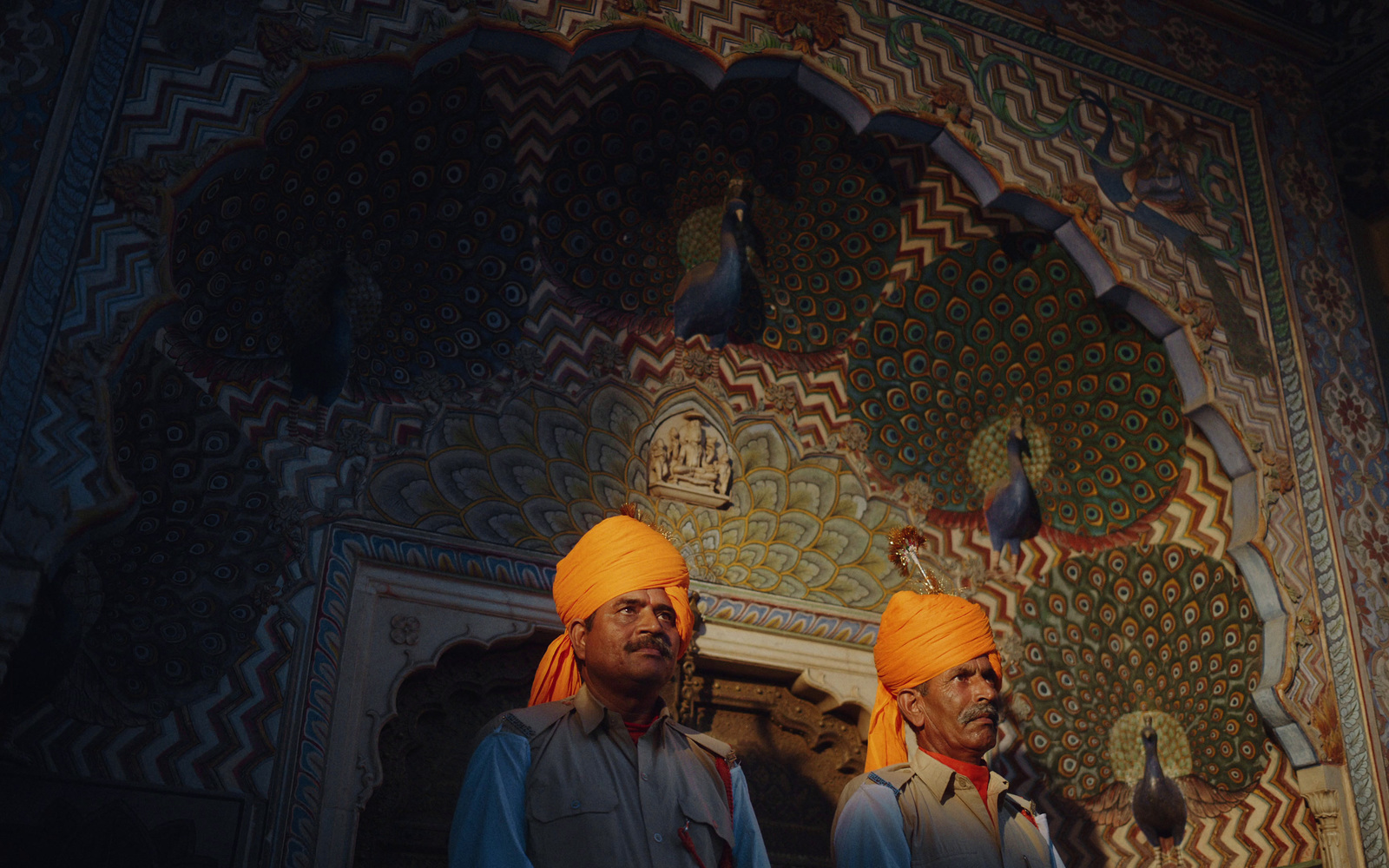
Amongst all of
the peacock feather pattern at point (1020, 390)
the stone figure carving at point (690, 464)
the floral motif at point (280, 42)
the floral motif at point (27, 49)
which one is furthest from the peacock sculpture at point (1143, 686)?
the floral motif at point (27, 49)

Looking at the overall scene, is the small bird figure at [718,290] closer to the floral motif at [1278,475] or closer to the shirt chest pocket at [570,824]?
the floral motif at [1278,475]

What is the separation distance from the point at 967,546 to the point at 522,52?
259 centimetres

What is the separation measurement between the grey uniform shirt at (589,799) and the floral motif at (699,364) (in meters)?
2.23

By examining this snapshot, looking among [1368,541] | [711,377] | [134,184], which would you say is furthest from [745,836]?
[1368,541]

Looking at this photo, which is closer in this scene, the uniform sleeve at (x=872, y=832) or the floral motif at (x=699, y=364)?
the uniform sleeve at (x=872, y=832)

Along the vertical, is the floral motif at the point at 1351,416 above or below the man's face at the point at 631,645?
above

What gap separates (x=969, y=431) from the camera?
5.02 metres

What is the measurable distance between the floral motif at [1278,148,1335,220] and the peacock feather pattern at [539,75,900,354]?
1.86m

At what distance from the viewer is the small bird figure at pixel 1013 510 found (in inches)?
194

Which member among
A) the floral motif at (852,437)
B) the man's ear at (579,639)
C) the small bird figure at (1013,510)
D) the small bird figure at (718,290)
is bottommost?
the man's ear at (579,639)

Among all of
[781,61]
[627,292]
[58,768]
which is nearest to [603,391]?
[627,292]

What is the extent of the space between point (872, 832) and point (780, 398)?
92.3 inches

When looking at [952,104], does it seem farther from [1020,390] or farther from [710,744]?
[710,744]

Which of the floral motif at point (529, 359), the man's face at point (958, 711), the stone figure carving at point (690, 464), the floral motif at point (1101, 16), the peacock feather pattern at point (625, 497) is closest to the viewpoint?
the man's face at point (958, 711)
